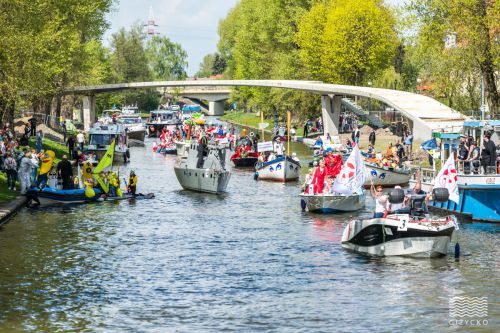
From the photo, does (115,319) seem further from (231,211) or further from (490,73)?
(490,73)

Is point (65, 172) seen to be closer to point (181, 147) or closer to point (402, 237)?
point (402, 237)

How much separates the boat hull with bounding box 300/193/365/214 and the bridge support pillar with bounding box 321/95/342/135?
53.7 m

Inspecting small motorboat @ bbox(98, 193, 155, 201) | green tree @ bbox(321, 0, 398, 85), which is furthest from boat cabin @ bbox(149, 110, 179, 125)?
small motorboat @ bbox(98, 193, 155, 201)

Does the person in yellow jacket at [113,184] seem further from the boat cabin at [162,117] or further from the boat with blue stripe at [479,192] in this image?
the boat cabin at [162,117]

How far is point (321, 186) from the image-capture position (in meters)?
42.9

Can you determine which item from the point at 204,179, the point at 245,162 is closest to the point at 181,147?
the point at 245,162

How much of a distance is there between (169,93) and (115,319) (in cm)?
17622

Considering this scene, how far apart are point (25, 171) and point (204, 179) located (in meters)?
10.7

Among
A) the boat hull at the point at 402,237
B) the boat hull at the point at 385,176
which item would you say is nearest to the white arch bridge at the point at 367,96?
the boat hull at the point at 385,176

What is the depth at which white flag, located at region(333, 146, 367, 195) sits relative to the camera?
39.4m

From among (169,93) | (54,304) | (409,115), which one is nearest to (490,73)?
(409,115)

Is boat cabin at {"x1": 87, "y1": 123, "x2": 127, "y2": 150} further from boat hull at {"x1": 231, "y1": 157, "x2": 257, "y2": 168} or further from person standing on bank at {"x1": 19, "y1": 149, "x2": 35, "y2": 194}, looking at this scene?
person standing on bank at {"x1": 19, "y1": 149, "x2": 35, "y2": 194}

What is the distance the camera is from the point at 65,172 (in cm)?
4488

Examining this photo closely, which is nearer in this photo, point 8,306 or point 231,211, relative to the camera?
point 8,306
